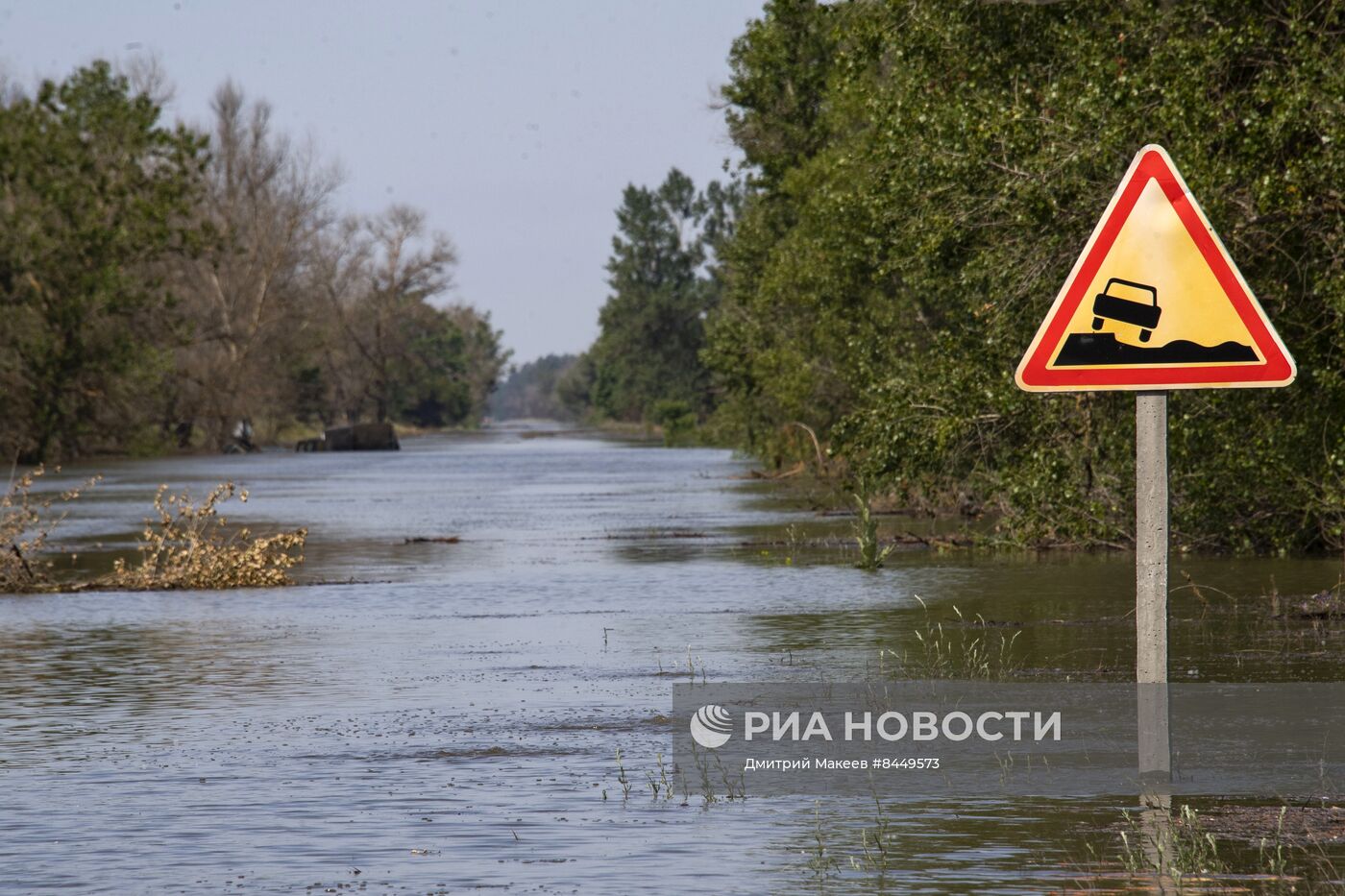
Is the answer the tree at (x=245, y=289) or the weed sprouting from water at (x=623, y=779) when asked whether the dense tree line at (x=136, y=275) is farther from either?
the weed sprouting from water at (x=623, y=779)

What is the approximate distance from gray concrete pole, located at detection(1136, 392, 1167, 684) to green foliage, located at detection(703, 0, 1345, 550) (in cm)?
983

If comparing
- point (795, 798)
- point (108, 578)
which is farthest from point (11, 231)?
point (795, 798)

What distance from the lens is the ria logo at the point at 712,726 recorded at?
9828 mm

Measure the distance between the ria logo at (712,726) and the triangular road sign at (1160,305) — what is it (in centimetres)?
370

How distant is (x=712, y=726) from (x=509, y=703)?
170 cm

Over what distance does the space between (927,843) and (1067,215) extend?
11.9m

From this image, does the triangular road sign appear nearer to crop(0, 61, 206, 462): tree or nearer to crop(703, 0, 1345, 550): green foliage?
crop(703, 0, 1345, 550): green foliage

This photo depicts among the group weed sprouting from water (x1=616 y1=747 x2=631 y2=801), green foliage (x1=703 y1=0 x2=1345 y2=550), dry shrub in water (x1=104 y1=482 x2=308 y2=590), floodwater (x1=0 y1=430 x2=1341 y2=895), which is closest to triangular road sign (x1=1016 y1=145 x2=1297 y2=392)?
floodwater (x1=0 y1=430 x2=1341 y2=895)

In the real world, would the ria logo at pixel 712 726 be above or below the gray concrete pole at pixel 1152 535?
below

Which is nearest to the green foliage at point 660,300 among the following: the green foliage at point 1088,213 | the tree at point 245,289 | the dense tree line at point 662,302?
the dense tree line at point 662,302

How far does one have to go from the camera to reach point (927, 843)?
716 centimetres

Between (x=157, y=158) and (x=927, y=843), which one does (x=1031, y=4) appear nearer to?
(x=927, y=843)

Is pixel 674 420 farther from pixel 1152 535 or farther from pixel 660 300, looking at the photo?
pixel 1152 535

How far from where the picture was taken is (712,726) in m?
10.3
